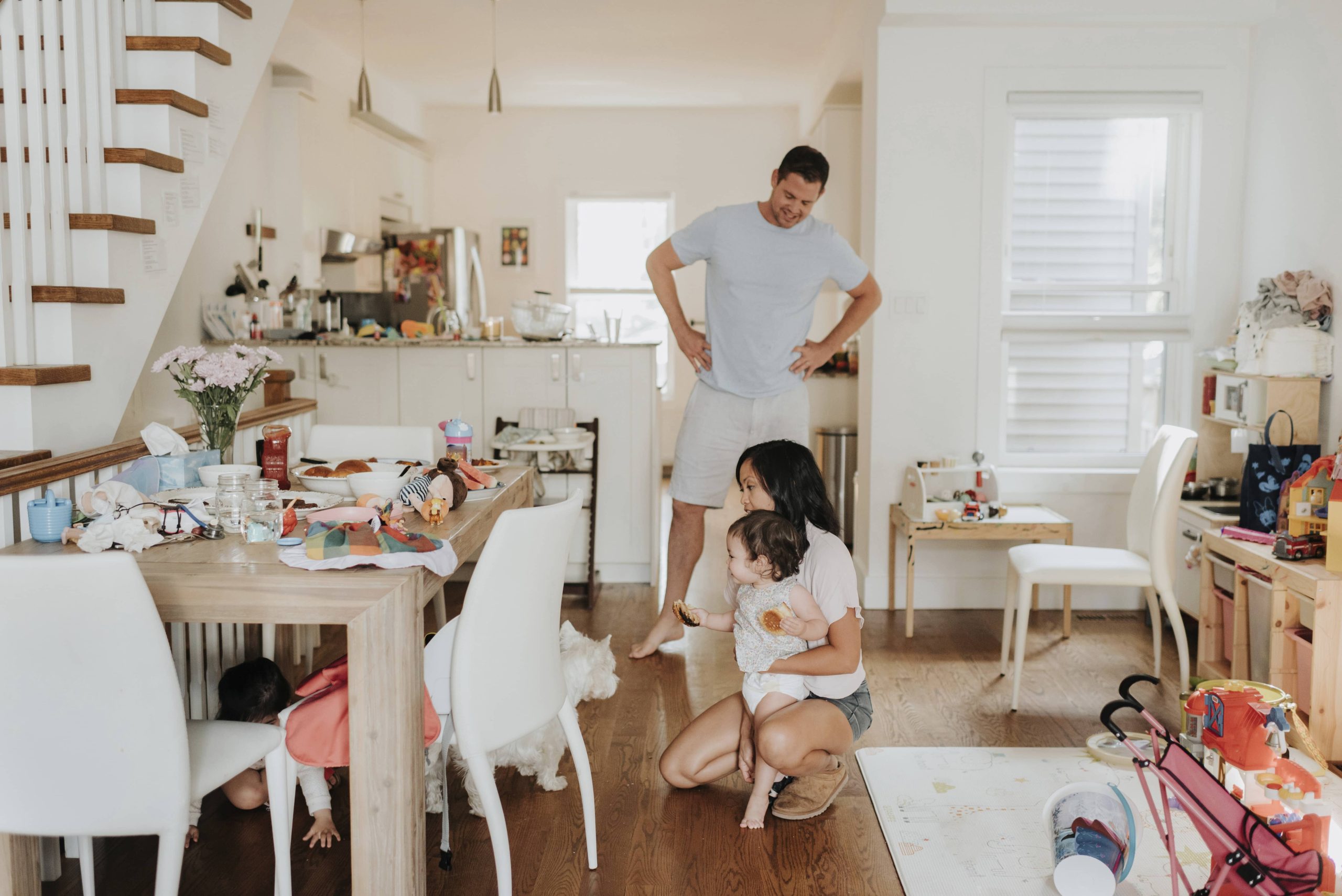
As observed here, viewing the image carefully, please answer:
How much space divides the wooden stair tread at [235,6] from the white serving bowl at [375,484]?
1582 mm

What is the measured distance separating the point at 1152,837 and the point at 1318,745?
0.76 meters

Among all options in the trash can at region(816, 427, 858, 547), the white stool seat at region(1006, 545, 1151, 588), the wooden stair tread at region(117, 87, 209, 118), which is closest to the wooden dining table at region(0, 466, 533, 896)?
the wooden stair tread at region(117, 87, 209, 118)

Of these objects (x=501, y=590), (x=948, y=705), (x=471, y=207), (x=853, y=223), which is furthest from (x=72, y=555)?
(x=471, y=207)

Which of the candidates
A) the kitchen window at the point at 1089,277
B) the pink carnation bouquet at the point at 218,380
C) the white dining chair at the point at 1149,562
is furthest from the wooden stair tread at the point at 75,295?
the kitchen window at the point at 1089,277

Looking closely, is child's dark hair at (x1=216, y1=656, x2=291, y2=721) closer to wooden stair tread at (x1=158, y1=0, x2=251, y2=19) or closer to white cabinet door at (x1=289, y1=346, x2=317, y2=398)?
wooden stair tread at (x1=158, y1=0, x2=251, y2=19)

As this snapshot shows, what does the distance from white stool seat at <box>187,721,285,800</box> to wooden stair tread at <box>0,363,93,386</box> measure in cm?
94

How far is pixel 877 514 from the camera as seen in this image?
4301 millimetres

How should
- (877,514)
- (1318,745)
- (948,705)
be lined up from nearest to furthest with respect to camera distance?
1. (1318,745)
2. (948,705)
3. (877,514)

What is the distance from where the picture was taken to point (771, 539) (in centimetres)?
227

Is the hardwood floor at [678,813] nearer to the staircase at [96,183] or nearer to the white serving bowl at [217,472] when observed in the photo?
the white serving bowl at [217,472]

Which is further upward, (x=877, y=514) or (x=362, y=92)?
(x=362, y=92)

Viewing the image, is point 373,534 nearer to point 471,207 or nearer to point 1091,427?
point 1091,427

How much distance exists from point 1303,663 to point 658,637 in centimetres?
193

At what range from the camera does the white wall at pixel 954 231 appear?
4.06 meters
